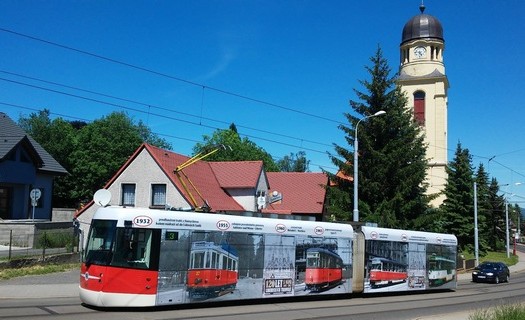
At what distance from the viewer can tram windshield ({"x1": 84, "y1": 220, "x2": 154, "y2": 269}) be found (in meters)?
14.2

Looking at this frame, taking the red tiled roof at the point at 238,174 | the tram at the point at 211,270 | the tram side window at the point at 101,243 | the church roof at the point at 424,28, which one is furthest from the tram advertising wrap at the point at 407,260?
the church roof at the point at 424,28

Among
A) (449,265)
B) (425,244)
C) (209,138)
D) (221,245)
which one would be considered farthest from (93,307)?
(209,138)

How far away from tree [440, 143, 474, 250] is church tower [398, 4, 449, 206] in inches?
387

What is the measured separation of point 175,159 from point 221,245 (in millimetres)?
20008

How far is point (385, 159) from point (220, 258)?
22.9 m

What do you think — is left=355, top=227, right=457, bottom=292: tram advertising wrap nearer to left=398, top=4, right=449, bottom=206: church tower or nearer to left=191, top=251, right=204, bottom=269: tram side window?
left=191, top=251, right=204, bottom=269: tram side window

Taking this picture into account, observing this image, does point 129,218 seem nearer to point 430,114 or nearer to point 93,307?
point 93,307

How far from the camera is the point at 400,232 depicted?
76.1 feet

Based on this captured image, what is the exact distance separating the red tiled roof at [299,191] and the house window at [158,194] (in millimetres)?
11079

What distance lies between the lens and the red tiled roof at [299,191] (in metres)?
44.5

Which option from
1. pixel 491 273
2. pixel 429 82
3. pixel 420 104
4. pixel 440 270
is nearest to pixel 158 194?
pixel 440 270

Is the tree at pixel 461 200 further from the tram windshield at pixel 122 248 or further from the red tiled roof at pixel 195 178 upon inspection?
the tram windshield at pixel 122 248

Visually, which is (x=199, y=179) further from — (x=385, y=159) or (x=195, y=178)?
(x=385, y=159)

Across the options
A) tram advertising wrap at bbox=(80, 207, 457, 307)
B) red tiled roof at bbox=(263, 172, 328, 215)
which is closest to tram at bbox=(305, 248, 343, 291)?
tram advertising wrap at bbox=(80, 207, 457, 307)
